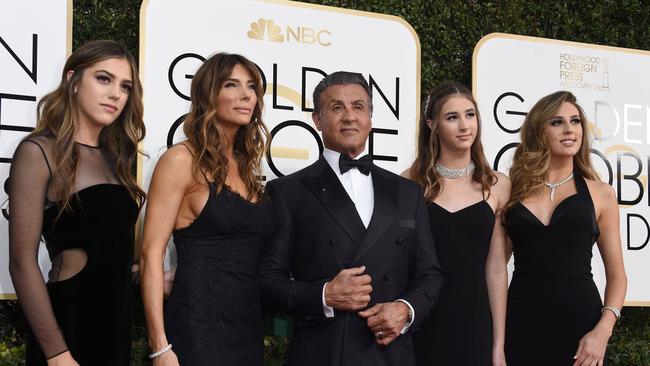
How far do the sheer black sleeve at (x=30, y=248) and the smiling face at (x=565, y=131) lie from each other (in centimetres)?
254

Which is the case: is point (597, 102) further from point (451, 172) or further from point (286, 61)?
point (286, 61)

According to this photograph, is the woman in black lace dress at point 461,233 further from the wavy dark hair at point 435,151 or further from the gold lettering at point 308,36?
the gold lettering at point 308,36

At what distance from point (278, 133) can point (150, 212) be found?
162 cm

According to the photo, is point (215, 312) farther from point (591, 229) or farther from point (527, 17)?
point (527, 17)

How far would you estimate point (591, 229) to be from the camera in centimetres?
411

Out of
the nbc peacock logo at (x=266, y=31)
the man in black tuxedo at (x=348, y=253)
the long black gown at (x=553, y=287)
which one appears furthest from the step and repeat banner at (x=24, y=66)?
the long black gown at (x=553, y=287)

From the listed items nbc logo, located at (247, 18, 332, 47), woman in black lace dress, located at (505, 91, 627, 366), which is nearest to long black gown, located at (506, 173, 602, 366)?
woman in black lace dress, located at (505, 91, 627, 366)

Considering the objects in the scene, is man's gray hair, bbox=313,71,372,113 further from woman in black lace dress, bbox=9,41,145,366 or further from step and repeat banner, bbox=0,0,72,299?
step and repeat banner, bbox=0,0,72,299

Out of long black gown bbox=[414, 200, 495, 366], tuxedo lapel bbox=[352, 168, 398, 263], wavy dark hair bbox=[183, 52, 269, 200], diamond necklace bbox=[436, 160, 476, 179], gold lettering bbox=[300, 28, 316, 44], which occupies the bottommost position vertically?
long black gown bbox=[414, 200, 495, 366]

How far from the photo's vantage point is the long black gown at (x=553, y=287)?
402 cm

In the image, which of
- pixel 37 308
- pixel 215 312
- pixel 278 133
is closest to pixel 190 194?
pixel 215 312

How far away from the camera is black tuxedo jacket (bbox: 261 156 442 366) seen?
3070 millimetres

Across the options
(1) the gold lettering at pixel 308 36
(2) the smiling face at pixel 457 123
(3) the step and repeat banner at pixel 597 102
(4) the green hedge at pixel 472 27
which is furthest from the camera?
(3) the step and repeat banner at pixel 597 102

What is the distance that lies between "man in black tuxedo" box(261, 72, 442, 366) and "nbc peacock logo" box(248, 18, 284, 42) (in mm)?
1384
